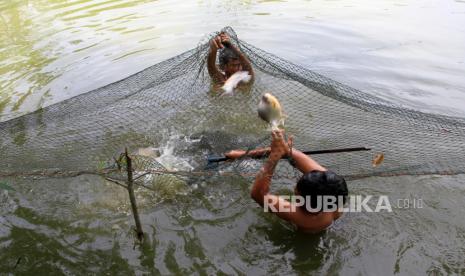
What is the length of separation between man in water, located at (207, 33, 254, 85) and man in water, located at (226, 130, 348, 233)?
5.20 feet

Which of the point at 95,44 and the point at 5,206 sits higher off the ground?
the point at 95,44

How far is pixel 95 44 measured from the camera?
8.60m

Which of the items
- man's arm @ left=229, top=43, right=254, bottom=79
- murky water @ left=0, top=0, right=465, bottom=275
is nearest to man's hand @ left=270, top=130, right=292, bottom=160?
murky water @ left=0, top=0, right=465, bottom=275

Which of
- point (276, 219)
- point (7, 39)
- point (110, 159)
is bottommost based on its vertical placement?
point (276, 219)

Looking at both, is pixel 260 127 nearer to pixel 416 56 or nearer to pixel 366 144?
pixel 366 144

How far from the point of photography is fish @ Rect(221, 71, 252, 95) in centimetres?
482

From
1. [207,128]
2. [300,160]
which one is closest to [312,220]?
[300,160]

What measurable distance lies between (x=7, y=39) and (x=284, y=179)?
814cm

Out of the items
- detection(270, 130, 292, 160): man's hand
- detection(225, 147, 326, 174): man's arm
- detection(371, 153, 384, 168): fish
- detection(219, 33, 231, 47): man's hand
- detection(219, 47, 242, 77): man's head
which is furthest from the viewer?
detection(219, 47, 242, 77): man's head

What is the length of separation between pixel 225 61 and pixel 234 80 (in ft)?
0.87

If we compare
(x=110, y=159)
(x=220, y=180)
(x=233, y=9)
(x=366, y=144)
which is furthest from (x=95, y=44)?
(x=366, y=144)

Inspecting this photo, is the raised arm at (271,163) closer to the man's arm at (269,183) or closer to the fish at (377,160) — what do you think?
the man's arm at (269,183)

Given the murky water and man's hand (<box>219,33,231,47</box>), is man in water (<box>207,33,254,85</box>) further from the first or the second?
the murky water

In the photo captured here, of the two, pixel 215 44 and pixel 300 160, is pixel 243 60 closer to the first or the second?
pixel 215 44
